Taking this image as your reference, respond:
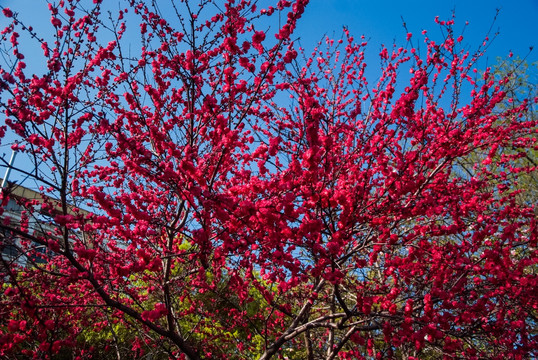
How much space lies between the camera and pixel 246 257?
14.0 feet

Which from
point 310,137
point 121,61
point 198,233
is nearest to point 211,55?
point 121,61

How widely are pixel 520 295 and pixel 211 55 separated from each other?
5.14 meters

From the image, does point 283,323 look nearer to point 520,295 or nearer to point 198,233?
point 520,295

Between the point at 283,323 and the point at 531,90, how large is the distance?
9862 mm

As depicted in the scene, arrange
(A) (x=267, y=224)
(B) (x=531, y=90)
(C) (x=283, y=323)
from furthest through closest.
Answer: (B) (x=531, y=90) < (C) (x=283, y=323) < (A) (x=267, y=224)

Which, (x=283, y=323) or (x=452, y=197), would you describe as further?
(x=283, y=323)

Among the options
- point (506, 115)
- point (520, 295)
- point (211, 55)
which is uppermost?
point (506, 115)

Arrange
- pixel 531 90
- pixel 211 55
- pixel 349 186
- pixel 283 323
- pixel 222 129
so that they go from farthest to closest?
pixel 531 90 → pixel 283 323 → pixel 211 55 → pixel 349 186 → pixel 222 129

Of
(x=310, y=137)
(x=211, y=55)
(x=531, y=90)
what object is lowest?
(x=310, y=137)

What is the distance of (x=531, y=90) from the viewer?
10031 millimetres

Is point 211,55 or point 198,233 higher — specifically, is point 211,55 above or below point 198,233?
above

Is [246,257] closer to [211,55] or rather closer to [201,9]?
[211,55]

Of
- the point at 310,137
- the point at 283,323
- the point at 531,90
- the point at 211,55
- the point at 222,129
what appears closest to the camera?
the point at 310,137

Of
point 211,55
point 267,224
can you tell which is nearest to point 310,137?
point 267,224
